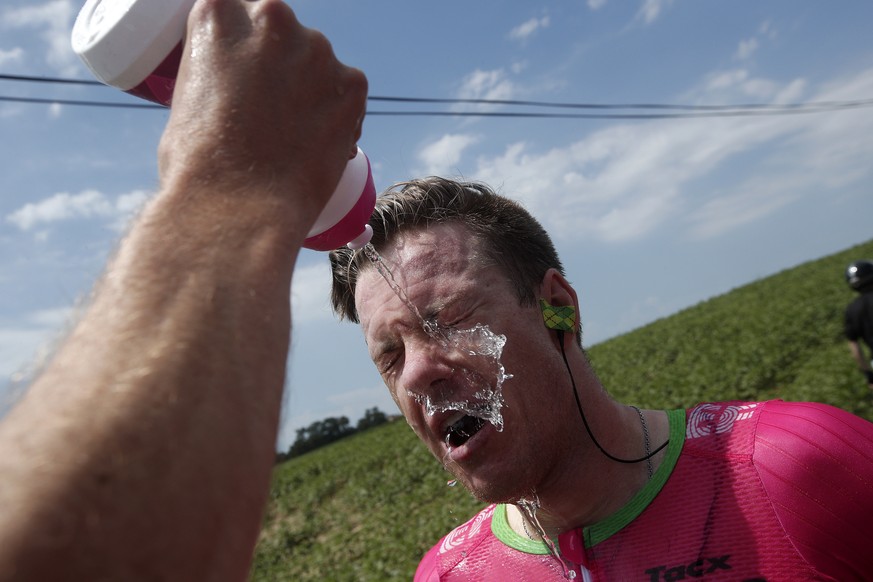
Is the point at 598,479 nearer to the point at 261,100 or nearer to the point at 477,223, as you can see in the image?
the point at 477,223

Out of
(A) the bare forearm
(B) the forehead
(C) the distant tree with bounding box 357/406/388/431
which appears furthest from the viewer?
(C) the distant tree with bounding box 357/406/388/431

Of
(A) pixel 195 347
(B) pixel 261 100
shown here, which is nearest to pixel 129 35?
(B) pixel 261 100

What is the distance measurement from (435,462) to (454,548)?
50.5 feet

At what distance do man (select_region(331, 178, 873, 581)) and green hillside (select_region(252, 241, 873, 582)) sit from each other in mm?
7050

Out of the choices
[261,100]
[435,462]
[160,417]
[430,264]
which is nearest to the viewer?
[160,417]

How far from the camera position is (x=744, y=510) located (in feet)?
6.88

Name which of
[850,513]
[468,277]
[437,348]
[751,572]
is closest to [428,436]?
[437,348]

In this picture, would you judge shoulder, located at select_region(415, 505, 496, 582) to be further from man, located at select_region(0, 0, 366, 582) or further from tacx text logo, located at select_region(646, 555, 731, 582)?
man, located at select_region(0, 0, 366, 582)

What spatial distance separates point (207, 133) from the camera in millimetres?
944

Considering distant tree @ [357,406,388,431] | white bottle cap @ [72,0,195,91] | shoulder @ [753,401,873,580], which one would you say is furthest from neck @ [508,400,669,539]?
distant tree @ [357,406,388,431]

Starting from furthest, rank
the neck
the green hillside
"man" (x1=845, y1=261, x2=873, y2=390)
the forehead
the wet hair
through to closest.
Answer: the green hillside
"man" (x1=845, y1=261, x2=873, y2=390)
the wet hair
the forehead
the neck

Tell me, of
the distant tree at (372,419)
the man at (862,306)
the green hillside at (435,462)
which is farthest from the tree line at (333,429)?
the man at (862,306)

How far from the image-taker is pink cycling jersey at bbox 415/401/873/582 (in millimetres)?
1975

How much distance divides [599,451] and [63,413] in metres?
2.03
